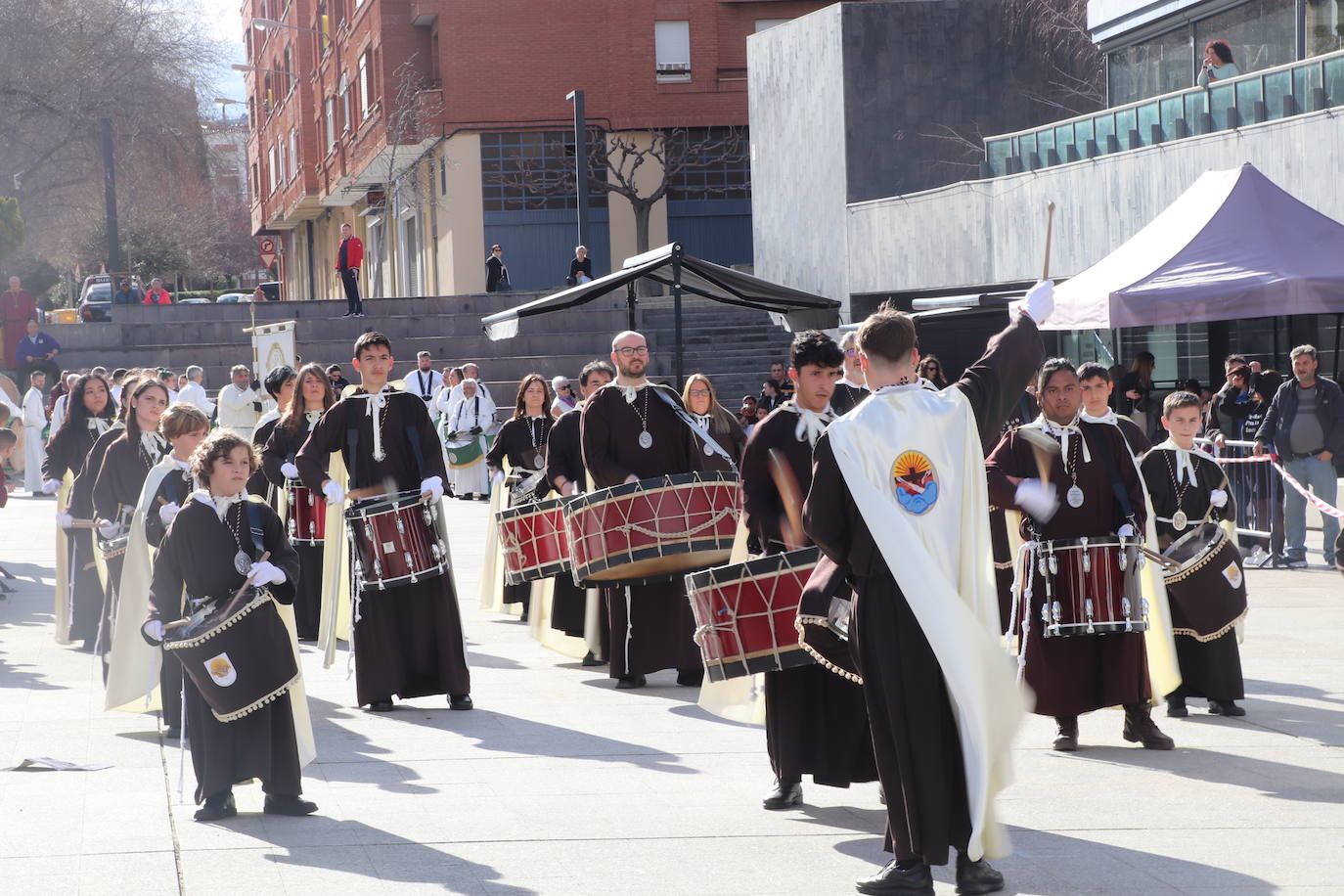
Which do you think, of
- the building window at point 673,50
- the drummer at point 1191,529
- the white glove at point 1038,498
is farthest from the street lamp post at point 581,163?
the white glove at point 1038,498

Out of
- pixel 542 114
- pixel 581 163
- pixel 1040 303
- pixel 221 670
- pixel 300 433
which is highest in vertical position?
pixel 542 114


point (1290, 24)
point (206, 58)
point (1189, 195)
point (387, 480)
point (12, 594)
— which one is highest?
point (206, 58)

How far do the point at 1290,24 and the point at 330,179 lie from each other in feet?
115

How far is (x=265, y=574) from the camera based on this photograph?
6.70m

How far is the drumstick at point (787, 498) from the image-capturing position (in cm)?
676

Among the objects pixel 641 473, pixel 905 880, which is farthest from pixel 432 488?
pixel 905 880

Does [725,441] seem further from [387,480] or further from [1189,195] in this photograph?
[1189,195]

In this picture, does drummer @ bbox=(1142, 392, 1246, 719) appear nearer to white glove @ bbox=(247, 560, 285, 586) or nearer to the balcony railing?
white glove @ bbox=(247, 560, 285, 586)

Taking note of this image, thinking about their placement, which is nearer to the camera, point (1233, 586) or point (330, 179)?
point (1233, 586)

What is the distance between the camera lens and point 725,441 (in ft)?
36.8

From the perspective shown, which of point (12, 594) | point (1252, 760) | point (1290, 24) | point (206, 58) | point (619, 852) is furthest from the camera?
point (206, 58)

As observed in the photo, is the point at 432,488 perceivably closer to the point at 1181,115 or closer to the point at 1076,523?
the point at 1076,523

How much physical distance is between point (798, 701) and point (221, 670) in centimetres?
216

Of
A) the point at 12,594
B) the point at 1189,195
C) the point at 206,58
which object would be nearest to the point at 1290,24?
the point at 1189,195
